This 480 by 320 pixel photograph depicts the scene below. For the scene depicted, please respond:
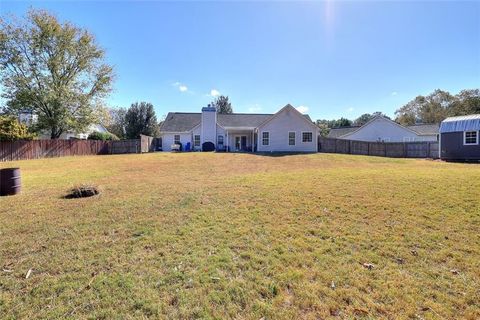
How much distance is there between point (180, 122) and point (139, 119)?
14.9 metres

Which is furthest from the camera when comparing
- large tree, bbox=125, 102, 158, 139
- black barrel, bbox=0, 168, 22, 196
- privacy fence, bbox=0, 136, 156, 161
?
large tree, bbox=125, 102, 158, 139

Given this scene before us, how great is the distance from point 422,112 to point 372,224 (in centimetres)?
6586

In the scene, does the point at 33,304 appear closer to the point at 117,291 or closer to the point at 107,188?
the point at 117,291

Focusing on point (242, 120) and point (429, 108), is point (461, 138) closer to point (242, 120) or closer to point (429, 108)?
point (242, 120)

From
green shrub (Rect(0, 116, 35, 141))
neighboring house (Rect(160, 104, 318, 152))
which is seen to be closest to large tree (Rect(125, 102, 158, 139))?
neighboring house (Rect(160, 104, 318, 152))

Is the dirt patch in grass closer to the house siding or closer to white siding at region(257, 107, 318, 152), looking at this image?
white siding at region(257, 107, 318, 152)

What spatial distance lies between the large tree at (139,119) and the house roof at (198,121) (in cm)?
1150

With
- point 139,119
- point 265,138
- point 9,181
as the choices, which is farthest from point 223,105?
point 9,181

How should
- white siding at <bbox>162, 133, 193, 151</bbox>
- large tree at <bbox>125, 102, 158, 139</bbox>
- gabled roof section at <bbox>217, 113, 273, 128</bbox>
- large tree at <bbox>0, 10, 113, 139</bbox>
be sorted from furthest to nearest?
large tree at <bbox>125, 102, 158, 139</bbox>
white siding at <bbox>162, 133, 193, 151</bbox>
gabled roof section at <bbox>217, 113, 273, 128</bbox>
large tree at <bbox>0, 10, 113, 139</bbox>

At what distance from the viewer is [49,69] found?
28.1 m

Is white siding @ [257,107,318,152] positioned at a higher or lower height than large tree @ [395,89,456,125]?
lower

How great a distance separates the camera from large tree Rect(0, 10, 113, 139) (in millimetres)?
26375

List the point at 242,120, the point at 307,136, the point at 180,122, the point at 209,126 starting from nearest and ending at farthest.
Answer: the point at 307,136 → the point at 209,126 → the point at 242,120 → the point at 180,122

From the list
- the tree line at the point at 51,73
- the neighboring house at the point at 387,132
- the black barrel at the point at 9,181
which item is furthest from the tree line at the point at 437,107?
the black barrel at the point at 9,181
